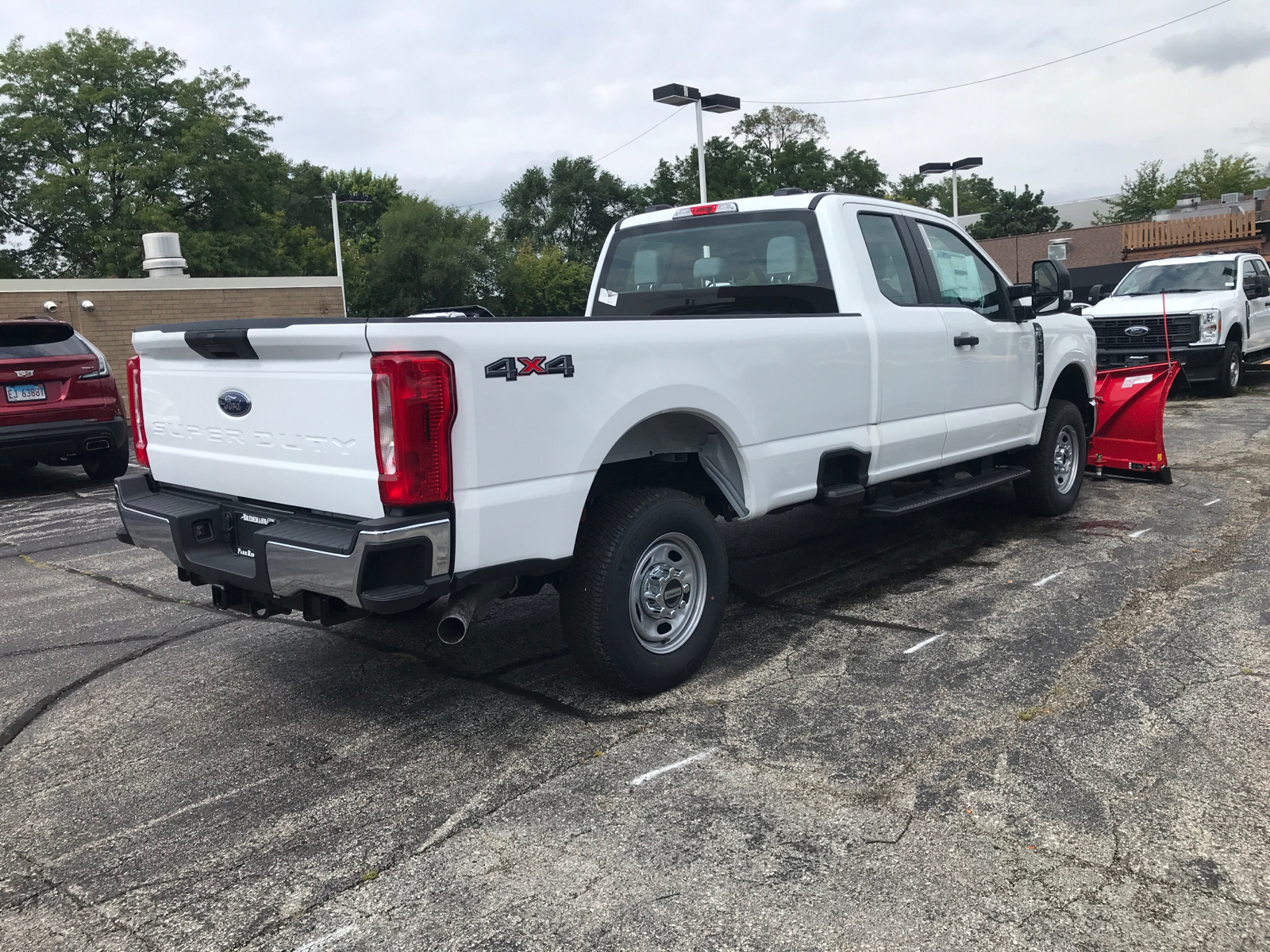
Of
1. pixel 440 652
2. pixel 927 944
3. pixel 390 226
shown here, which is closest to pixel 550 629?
pixel 440 652

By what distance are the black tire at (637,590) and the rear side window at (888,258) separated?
200 centimetres

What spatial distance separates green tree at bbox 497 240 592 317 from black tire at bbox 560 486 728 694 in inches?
2536

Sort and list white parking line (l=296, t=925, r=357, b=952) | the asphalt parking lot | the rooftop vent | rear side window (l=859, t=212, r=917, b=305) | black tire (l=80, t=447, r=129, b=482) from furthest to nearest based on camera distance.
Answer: the rooftop vent → black tire (l=80, t=447, r=129, b=482) → rear side window (l=859, t=212, r=917, b=305) → the asphalt parking lot → white parking line (l=296, t=925, r=357, b=952)

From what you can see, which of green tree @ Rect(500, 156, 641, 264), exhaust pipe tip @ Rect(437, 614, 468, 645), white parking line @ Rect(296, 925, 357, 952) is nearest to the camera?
white parking line @ Rect(296, 925, 357, 952)

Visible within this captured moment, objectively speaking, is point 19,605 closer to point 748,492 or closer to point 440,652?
point 440,652

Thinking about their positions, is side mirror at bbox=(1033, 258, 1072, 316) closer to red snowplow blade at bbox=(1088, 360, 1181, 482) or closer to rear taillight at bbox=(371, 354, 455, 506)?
red snowplow blade at bbox=(1088, 360, 1181, 482)

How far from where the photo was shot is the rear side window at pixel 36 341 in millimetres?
10148

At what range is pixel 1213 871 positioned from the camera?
296 cm

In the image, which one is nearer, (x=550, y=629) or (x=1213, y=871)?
(x=1213, y=871)

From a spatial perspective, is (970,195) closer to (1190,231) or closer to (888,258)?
(1190,231)

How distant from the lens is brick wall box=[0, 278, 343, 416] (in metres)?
19.7

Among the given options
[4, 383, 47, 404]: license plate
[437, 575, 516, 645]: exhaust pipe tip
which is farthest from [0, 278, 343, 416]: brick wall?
[437, 575, 516, 645]: exhaust pipe tip

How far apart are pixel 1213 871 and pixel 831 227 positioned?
364 centimetres

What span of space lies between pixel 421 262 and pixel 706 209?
6316 cm
